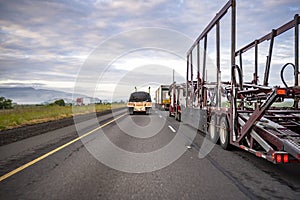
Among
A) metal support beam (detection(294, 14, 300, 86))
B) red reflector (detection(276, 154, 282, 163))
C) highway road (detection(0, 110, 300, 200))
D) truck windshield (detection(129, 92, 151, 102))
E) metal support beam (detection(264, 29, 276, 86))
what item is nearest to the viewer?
highway road (detection(0, 110, 300, 200))

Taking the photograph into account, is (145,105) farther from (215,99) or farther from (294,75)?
(294,75)

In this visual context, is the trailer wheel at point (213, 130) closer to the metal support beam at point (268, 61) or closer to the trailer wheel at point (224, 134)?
the trailer wheel at point (224, 134)

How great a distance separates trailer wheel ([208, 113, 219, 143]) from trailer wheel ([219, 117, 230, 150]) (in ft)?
2.17

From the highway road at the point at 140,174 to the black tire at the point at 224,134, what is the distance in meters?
0.22

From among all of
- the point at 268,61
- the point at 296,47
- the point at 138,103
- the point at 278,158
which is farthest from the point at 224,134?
the point at 138,103

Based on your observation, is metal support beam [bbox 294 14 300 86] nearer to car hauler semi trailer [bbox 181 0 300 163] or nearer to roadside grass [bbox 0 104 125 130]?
car hauler semi trailer [bbox 181 0 300 163]

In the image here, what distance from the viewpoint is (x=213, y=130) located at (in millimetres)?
11453

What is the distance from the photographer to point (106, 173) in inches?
266

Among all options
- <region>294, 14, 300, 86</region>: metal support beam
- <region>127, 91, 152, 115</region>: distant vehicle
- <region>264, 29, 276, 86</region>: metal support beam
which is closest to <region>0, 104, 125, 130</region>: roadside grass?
<region>127, 91, 152, 115</region>: distant vehicle

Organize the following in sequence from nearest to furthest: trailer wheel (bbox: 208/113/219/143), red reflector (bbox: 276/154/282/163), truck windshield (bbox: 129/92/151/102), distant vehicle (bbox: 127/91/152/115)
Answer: red reflector (bbox: 276/154/282/163)
trailer wheel (bbox: 208/113/219/143)
distant vehicle (bbox: 127/91/152/115)
truck windshield (bbox: 129/92/151/102)

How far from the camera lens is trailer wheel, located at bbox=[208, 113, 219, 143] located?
36.3 ft

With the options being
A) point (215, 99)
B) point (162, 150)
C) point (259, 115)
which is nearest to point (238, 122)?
point (259, 115)

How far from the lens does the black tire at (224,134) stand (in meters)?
9.44

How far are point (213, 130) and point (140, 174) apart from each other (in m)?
5.37
